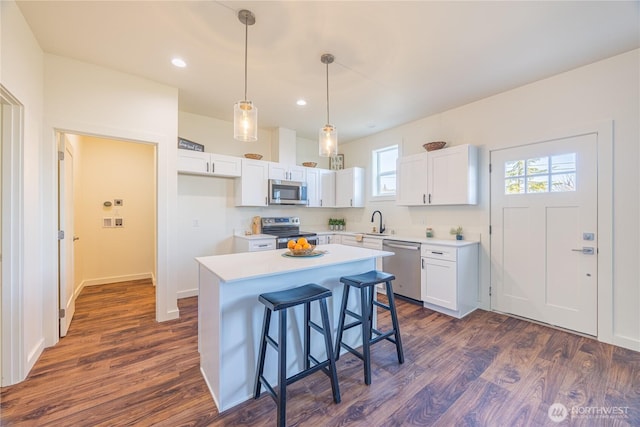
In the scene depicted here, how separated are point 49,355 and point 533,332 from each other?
4773 mm

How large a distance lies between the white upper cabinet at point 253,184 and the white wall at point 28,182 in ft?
7.04

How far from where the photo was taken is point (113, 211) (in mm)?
4668

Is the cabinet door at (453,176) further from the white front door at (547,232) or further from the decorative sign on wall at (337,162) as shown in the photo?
the decorative sign on wall at (337,162)

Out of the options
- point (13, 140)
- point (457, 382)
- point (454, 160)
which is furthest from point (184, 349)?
point (454, 160)

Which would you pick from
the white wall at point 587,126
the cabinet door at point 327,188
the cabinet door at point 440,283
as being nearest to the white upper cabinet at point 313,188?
the cabinet door at point 327,188

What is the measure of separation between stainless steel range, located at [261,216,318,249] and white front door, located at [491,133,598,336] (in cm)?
266

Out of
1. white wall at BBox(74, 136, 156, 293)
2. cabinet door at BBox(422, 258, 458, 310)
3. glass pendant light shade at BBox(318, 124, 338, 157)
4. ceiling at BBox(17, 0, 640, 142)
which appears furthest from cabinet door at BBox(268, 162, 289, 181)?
cabinet door at BBox(422, 258, 458, 310)

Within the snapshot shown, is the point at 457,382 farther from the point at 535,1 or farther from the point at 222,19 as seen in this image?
the point at 222,19

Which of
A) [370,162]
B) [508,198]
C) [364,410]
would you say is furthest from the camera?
[370,162]

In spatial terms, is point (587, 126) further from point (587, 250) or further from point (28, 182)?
point (28, 182)

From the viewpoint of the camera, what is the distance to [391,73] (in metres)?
2.81

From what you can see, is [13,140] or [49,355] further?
[49,355]

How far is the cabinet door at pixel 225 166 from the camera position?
3795 mm

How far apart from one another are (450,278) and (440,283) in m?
0.16
